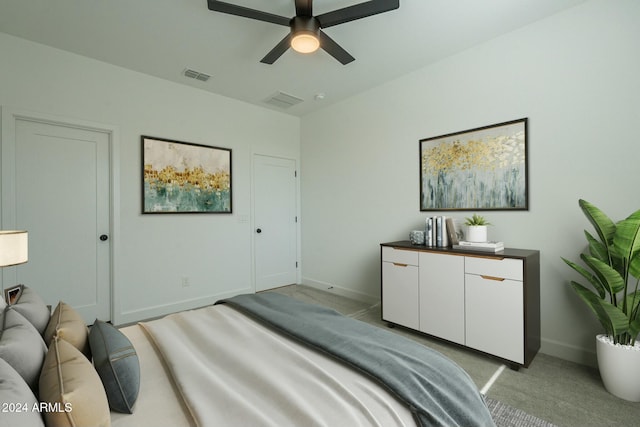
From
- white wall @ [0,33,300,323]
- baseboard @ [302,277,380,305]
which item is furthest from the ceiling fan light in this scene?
baseboard @ [302,277,380,305]

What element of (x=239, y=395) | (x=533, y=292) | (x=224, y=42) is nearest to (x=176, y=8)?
A: (x=224, y=42)

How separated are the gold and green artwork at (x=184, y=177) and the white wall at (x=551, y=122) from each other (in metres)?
2.08

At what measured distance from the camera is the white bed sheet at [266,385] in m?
0.89

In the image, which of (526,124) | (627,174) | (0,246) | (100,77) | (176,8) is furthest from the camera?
(100,77)

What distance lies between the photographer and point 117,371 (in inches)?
39.1

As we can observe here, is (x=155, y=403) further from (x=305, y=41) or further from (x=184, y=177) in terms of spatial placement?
(x=184, y=177)

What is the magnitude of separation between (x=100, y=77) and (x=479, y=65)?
3872 millimetres

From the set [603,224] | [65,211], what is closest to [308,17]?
[603,224]

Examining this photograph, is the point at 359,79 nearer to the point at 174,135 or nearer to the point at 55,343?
the point at 174,135

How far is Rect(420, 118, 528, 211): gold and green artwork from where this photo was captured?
101 inches

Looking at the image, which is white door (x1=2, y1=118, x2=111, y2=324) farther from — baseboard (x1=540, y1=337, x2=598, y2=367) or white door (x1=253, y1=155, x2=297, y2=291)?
baseboard (x1=540, y1=337, x2=598, y2=367)

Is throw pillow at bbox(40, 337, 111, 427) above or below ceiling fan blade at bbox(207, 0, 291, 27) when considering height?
below

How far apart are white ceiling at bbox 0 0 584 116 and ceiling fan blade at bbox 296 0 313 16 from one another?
0.19 metres

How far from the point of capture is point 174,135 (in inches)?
138
